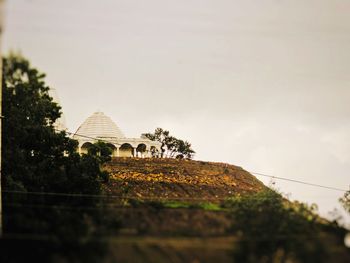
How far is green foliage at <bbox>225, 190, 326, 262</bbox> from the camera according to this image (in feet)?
32.0

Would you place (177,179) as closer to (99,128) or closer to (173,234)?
(99,128)

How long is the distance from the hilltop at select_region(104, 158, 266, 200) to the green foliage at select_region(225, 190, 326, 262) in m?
9.21

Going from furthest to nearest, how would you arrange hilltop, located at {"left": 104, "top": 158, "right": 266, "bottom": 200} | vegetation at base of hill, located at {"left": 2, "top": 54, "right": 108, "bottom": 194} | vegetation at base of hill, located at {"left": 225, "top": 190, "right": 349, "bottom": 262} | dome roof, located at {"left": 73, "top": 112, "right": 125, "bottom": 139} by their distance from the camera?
dome roof, located at {"left": 73, "top": 112, "right": 125, "bottom": 139} → hilltop, located at {"left": 104, "top": 158, "right": 266, "bottom": 200} → vegetation at base of hill, located at {"left": 2, "top": 54, "right": 108, "bottom": 194} → vegetation at base of hill, located at {"left": 225, "top": 190, "right": 349, "bottom": 262}

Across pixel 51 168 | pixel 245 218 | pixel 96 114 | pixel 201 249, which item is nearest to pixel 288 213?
pixel 245 218

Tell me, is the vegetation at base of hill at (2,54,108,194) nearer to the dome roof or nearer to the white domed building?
the white domed building

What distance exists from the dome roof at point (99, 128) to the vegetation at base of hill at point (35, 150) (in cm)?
2347

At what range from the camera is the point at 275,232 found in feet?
38.2

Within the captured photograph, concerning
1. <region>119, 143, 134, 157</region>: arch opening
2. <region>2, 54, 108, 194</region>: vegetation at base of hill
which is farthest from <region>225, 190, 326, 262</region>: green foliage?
<region>119, 143, 134, 157</region>: arch opening

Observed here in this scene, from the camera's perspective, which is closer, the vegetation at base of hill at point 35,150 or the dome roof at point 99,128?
the vegetation at base of hill at point 35,150

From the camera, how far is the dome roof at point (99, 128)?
155ft

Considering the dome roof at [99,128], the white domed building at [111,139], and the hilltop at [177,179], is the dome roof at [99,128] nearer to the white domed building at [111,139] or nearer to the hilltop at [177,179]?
the white domed building at [111,139]

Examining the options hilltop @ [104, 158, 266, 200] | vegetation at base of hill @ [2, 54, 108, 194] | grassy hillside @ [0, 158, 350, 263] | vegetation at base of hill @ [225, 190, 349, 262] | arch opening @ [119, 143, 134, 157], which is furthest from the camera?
arch opening @ [119, 143, 134, 157]

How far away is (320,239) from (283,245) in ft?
3.48

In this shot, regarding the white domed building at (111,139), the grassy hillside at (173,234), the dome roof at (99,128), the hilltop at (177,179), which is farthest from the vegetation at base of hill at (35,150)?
the dome roof at (99,128)
